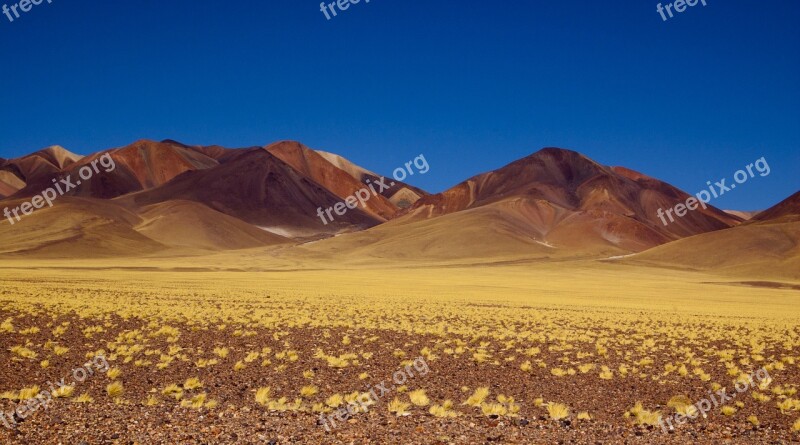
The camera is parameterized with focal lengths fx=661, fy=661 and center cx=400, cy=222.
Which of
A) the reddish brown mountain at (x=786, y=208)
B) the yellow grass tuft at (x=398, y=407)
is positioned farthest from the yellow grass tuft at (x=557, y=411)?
the reddish brown mountain at (x=786, y=208)

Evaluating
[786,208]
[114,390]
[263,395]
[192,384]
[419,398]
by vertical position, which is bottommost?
[419,398]

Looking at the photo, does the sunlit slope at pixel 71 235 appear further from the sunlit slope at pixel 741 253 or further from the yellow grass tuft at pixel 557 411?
the yellow grass tuft at pixel 557 411

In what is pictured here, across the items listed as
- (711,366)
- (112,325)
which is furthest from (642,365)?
(112,325)

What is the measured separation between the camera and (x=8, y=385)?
1334 cm

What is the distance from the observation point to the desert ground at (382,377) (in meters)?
A: 10.7

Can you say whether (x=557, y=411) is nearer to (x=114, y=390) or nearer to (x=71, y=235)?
(x=114, y=390)

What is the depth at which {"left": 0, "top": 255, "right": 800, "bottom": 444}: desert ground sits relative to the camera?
10.7 metres

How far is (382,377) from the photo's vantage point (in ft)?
51.0

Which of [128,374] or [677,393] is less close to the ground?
[128,374]

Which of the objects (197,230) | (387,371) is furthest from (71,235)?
(387,371)

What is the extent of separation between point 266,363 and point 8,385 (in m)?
5.59

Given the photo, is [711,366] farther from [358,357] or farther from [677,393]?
[358,357]

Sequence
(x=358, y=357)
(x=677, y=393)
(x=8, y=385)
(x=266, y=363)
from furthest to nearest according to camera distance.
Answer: (x=358, y=357), (x=266, y=363), (x=677, y=393), (x=8, y=385)

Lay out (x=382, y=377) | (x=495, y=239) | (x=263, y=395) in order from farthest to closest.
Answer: (x=495, y=239) → (x=382, y=377) → (x=263, y=395)
